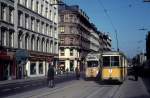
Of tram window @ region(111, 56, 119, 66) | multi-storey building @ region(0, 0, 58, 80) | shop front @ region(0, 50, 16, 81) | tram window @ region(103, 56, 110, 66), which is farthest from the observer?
multi-storey building @ region(0, 0, 58, 80)

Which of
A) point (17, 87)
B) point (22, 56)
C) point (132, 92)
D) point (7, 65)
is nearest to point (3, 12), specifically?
point (7, 65)

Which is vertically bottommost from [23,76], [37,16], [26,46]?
[23,76]

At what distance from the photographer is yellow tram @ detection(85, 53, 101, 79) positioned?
4378 centimetres

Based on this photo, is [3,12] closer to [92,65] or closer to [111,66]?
[92,65]

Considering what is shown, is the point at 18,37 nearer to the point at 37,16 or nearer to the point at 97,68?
the point at 37,16

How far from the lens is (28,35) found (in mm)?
58875

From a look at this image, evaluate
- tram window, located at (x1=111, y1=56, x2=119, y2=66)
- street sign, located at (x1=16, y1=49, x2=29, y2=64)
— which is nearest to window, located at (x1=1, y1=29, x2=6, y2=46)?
street sign, located at (x1=16, y1=49, x2=29, y2=64)

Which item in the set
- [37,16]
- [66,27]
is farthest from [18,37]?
[66,27]

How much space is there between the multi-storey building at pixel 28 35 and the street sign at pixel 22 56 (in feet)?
0.90

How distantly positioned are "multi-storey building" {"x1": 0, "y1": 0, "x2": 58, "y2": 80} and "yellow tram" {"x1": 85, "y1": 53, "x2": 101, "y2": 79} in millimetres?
10888

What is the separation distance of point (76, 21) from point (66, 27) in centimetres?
391

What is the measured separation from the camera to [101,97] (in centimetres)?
2100

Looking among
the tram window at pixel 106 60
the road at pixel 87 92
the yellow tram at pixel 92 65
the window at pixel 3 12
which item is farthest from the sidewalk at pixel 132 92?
the window at pixel 3 12

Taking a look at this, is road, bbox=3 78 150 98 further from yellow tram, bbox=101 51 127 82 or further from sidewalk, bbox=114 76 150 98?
yellow tram, bbox=101 51 127 82
